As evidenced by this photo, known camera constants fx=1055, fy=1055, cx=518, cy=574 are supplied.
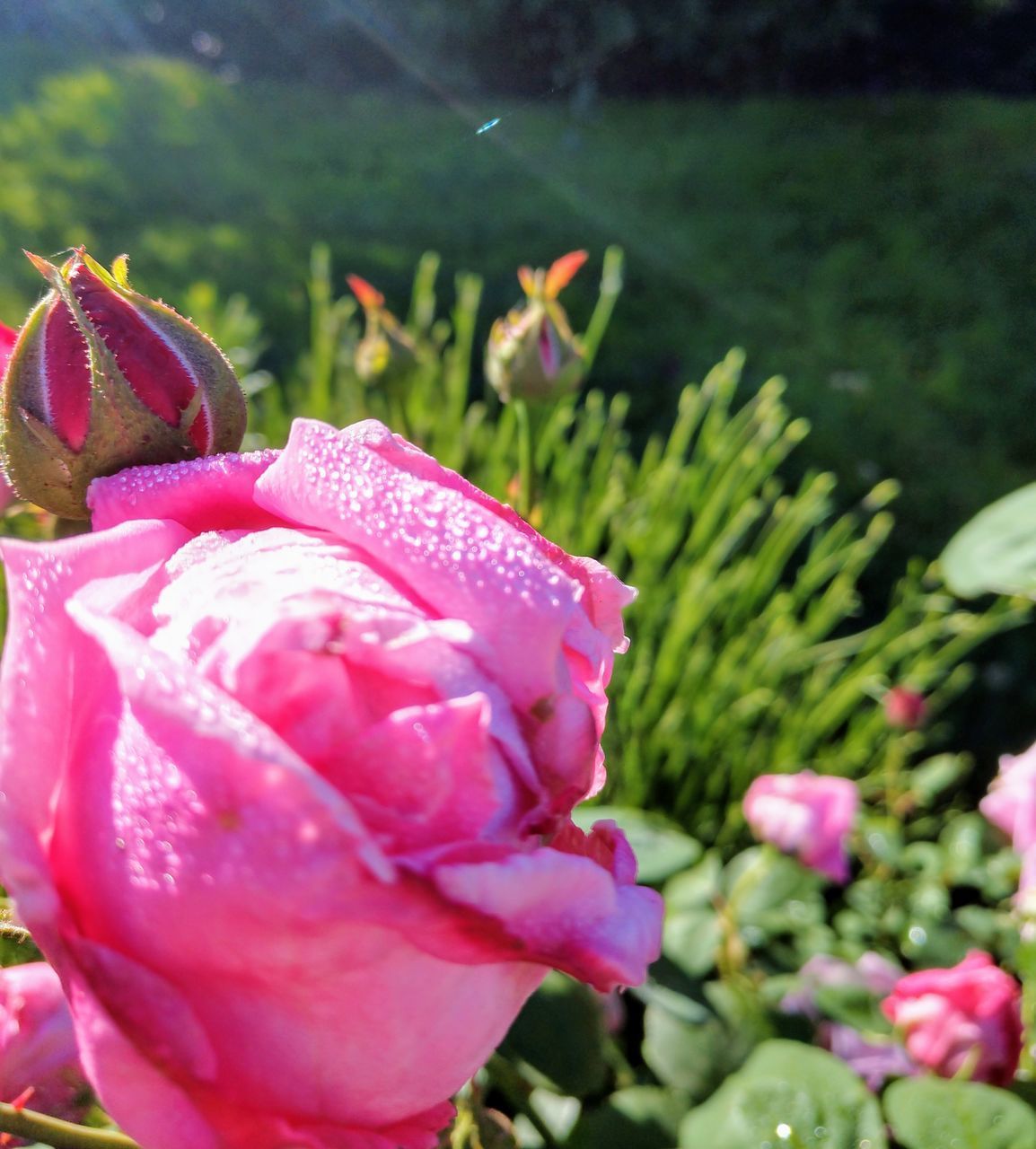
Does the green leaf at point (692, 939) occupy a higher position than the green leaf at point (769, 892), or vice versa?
the green leaf at point (692, 939)

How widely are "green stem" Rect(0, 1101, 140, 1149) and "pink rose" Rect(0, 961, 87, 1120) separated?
0.04 meters

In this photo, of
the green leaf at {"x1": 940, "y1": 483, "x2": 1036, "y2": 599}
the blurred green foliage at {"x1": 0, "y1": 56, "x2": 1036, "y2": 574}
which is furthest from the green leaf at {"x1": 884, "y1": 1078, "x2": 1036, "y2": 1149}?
the blurred green foliage at {"x1": 0, "y1": 56, "x2": 1036, "y2": 574}

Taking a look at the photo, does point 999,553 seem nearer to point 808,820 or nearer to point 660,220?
point 808,820

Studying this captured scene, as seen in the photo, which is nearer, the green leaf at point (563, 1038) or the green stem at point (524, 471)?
the green leaf at point (563, 1038)

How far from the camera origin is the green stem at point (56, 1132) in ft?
1.05

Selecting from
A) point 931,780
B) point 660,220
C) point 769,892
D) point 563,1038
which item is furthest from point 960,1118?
point 660,220

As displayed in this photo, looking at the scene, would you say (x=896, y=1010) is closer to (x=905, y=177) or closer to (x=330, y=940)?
(x=330, y=940)

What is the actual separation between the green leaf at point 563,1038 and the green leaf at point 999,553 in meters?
0.33

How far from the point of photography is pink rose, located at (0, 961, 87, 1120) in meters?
0.37

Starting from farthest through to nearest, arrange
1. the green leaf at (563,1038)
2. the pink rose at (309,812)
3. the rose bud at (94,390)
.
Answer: the green leaf at (563,1038)
the rose bud at (94,390)
the pink rose at (309,812)

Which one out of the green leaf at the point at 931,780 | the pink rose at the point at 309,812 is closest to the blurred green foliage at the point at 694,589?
the green leaf at the point at 931,780

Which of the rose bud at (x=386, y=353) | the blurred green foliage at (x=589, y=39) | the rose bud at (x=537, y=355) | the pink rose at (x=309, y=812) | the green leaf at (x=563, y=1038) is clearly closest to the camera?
the pink rose at (x=309, y=812)

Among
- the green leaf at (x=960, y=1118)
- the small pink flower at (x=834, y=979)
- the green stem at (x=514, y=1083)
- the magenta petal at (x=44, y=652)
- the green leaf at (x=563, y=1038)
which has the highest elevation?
the magenta petal at (x=44, y=652)

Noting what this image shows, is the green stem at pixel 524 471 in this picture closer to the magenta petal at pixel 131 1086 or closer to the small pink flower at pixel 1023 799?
the small pink flower at pixel 1023 799
